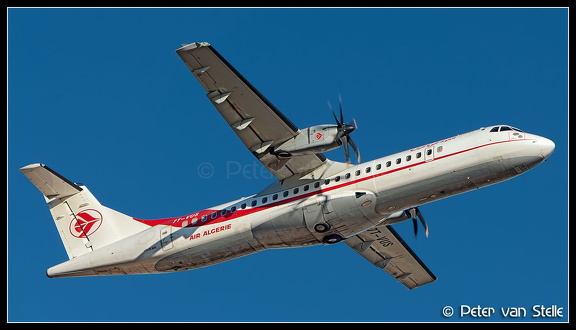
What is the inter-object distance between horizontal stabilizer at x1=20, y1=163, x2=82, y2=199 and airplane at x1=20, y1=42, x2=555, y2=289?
4cm

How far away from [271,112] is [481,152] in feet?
21.7

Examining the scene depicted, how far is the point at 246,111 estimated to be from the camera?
2700cm

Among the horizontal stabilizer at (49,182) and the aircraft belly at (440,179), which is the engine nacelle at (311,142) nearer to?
the aircraft belly at (440,179)

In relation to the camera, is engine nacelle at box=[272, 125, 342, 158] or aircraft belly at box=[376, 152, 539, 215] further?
engine nacelle at box=[272, 125, 342, 158]

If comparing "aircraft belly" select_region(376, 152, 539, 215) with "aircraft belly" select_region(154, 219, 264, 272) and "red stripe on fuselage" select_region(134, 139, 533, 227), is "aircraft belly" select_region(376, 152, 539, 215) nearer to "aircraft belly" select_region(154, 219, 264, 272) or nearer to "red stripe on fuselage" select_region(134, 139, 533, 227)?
"red stripe on fuselage" select_region(134, 139, 533, 227)

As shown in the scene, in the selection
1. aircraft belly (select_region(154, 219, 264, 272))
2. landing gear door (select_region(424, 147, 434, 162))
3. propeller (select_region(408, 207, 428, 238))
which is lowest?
aircraft belly (select_region(154, 219, 264, 272))

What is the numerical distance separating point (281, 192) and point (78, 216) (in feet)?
26.9

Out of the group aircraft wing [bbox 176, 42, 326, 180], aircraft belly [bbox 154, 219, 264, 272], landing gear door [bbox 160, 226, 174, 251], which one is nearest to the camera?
aircraft wing [bbox 176, 42, 326, 180]

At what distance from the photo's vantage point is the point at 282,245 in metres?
28.3

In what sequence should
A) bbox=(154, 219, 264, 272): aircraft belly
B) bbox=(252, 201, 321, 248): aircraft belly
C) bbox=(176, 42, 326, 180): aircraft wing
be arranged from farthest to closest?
bbox=(154, 219, 264, 272): aircraft belly, bbox=(252, 201, 321, 248): aircraft belly, bbox=(176, 42, 326, 180): aircraft wing

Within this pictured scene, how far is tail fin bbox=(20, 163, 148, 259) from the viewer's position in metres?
30.5

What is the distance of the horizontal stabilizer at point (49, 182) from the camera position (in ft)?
99.5

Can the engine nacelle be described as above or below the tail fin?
above

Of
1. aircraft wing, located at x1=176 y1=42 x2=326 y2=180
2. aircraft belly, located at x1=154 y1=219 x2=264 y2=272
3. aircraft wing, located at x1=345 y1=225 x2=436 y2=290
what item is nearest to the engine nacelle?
aircraft wing, located at x1=176 y1=42 x2=326 y2=180
